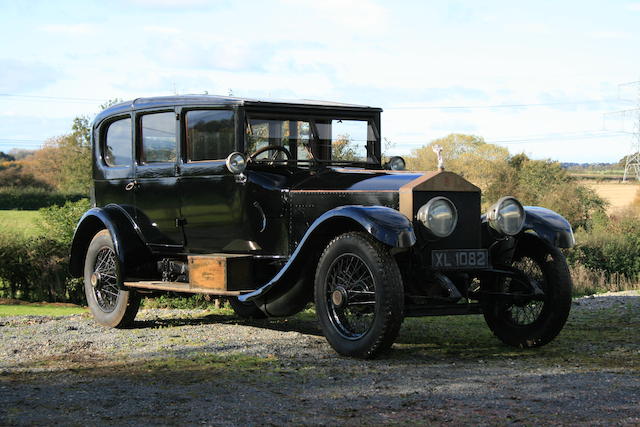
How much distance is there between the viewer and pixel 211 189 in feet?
26.4

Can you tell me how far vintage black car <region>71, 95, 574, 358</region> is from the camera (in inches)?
261

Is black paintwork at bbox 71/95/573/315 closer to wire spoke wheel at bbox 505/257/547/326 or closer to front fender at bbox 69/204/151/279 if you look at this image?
front fender at bbox 69/204/151/279

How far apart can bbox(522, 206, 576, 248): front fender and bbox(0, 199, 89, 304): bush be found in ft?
52.5

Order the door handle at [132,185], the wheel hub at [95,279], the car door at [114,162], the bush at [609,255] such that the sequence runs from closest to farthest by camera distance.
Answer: the door handle at [132,185]
the car door at [114,162]
the wheel hub at [95,279]
the bush at [609,255]

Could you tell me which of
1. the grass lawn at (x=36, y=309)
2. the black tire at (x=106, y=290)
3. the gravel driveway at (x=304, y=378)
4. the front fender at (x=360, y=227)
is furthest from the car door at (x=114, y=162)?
the grass lawn at (x=36, y=309)

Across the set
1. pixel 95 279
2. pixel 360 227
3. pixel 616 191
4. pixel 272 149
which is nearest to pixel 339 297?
pixel 360 227

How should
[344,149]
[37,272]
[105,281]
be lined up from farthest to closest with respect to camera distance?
[37,272]
[105,281]
[344,149]

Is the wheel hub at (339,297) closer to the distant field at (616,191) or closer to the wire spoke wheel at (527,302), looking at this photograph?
the wire spoke wheel at (527,302)

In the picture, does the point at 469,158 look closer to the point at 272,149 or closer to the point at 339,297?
the point at 272,149

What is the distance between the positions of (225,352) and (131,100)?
3.43 metres

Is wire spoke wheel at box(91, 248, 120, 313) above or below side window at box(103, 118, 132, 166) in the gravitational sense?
below

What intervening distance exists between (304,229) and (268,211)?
0.42 m

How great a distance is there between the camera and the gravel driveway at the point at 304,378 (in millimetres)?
4758

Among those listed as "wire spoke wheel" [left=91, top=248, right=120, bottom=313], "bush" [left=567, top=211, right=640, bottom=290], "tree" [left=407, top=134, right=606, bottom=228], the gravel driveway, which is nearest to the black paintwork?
"wire spoke wheel" [left=91, top=248, right=120, bottom=313]
